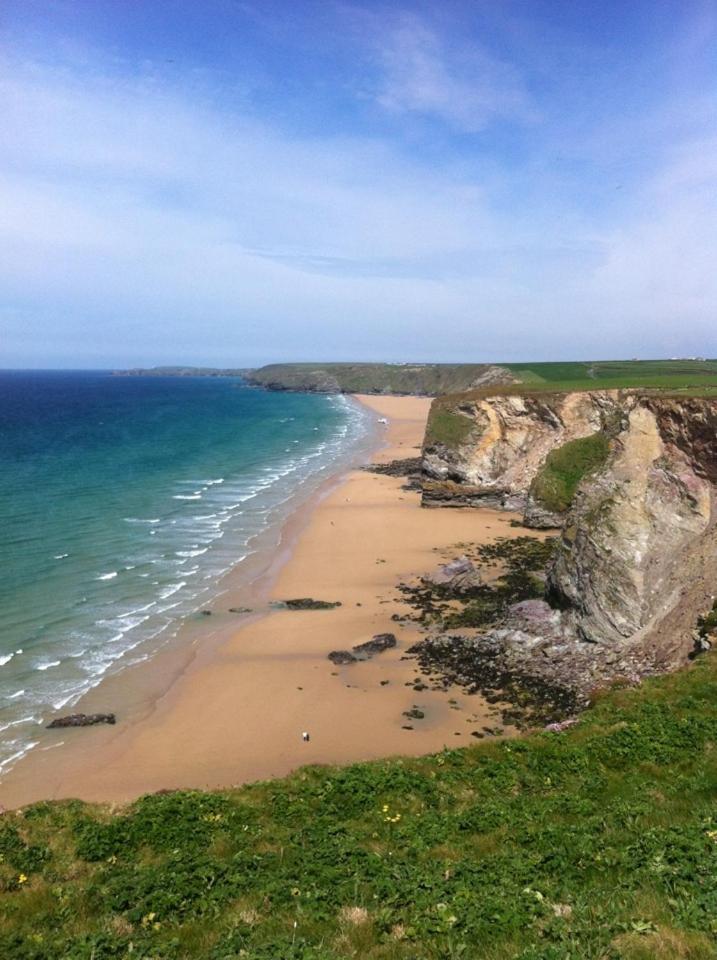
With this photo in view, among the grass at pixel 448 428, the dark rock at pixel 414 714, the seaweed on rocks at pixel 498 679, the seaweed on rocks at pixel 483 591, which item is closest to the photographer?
the seaweed on rocks at pixel 498 679

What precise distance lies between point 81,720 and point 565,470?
33290 mm

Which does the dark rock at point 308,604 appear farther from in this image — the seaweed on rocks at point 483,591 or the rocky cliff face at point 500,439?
the rocky cliff face at point 500,439

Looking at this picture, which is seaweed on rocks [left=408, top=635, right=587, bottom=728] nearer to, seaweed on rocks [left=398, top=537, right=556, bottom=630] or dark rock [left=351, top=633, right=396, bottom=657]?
dark rock [left=351, top=633, right=396, bottom=657]

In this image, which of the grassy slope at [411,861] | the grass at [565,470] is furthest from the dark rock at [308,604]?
the grass at [565,470]

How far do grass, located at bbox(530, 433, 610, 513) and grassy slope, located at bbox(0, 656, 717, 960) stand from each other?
94.8 feet

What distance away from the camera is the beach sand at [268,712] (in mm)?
17500

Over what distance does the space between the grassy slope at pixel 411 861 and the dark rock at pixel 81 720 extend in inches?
345

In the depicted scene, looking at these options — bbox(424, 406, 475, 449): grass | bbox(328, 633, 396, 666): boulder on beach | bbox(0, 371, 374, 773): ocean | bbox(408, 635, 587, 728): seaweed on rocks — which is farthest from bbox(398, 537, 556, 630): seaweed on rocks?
bbox(424, 406, 475, 449): grass

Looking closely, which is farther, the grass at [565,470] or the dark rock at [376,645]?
the grass at [565,470]

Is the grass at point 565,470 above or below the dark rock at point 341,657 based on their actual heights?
above

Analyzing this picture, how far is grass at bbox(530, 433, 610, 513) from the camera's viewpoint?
→ 41.6 meters

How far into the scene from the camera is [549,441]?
51469 millimetres

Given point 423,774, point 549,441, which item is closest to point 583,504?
point 423,774

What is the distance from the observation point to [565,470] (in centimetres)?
4312
